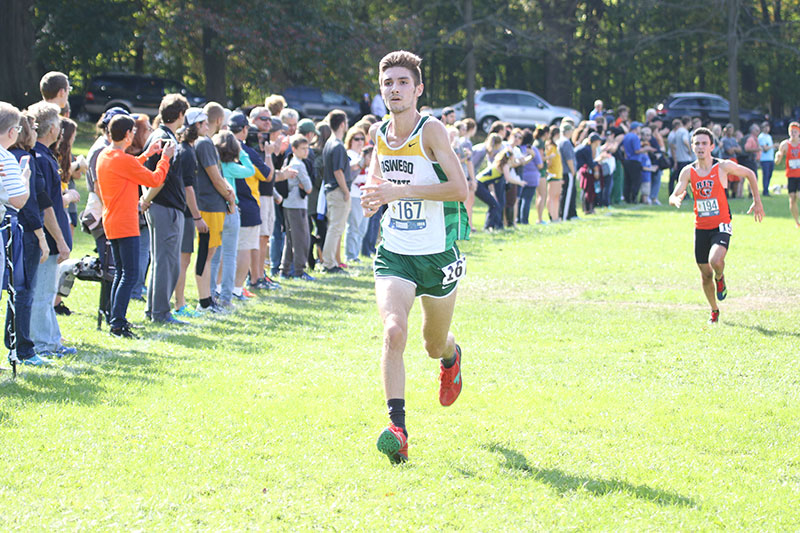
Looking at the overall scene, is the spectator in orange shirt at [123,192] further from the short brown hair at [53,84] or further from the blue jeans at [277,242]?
the blue jeans at [277,242]

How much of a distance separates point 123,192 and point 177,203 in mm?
753

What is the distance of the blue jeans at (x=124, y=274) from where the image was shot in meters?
8.85

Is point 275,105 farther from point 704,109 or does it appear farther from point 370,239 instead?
point 704,109

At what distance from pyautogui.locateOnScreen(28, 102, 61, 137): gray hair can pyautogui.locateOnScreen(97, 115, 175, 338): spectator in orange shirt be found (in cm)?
49

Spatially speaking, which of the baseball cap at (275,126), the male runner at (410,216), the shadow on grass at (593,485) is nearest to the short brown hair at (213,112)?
the baseball cap at (275,126)

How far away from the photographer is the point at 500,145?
19.3 meters

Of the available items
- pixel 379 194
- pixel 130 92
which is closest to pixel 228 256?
pixel 379 194

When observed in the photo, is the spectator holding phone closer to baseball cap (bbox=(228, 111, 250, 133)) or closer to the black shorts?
baseball cap (bbox=(228, 111, 250, 133))

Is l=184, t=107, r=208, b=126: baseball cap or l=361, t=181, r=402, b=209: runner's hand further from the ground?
l=184, t=107, r=208, b=126: baseball cap

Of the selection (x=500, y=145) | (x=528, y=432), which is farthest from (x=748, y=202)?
(x=528, y=432)

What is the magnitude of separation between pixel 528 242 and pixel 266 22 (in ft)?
62.3

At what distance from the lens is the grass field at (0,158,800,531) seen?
4855mm

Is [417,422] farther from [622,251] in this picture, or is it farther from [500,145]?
[500,145]

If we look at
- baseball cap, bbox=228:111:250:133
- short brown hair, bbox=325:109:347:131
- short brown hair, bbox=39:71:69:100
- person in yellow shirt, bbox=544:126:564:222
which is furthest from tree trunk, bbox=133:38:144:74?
short brown hair, bbox=39:71:69:100
